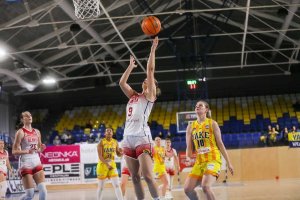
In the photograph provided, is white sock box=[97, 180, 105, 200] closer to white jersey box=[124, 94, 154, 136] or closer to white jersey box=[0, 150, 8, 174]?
white jersey box=[0, 150, 8, 174]

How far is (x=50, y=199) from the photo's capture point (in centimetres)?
1513

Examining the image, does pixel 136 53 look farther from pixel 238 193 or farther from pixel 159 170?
pixel 159 170

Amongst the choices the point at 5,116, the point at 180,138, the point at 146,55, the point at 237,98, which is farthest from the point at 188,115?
the point at 5,116

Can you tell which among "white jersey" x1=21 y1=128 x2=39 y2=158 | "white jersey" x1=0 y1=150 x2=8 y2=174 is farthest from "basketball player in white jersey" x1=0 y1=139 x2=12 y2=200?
"white jersey" x1=21 y1=128 x2=39 y2=158

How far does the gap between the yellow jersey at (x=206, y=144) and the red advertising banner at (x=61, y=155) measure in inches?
601

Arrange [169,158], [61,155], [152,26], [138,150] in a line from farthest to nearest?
[61,155] < [169,158] < [152,26] < [138,150]

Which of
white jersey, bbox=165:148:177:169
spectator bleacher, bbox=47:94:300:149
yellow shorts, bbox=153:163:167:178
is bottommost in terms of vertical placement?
yellow shorts, bbox=153:163:167:178

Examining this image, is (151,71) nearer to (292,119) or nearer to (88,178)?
(88,178)

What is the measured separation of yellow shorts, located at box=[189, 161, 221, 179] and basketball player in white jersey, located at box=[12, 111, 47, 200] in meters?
2.62

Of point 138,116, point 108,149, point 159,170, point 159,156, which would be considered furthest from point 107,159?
point 138,116

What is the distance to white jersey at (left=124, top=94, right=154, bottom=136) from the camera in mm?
6758

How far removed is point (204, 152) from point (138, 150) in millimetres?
1224

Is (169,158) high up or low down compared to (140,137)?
down

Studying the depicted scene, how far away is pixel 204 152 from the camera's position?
7.26 m
